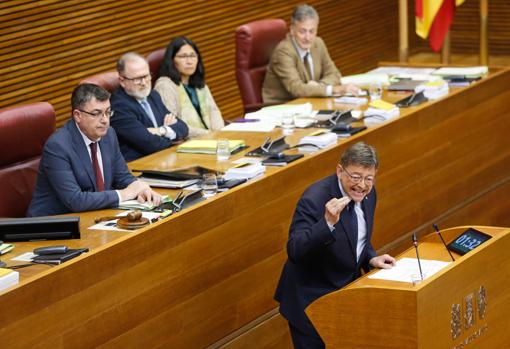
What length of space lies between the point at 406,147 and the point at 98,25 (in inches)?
96.4

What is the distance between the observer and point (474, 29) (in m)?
11.4

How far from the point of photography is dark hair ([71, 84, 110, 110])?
15.4ft

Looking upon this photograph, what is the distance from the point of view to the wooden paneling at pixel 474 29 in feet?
36.6

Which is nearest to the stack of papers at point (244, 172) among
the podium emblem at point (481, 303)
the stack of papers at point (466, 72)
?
the podium emblem at point (481, 303)

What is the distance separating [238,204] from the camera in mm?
4859

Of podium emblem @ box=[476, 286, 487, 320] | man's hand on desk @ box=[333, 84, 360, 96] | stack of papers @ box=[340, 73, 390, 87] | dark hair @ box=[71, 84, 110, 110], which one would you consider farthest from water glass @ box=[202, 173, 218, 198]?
stack of papers @ box=[340, 73, 390, 87]

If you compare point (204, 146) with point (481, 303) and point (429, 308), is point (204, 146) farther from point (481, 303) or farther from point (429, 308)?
point (429, 308)

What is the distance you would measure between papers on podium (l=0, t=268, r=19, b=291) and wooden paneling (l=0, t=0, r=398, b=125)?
9.91 ft

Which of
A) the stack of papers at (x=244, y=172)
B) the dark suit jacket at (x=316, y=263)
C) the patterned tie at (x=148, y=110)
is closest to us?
the dark suit jacket at (x=316, y=263)

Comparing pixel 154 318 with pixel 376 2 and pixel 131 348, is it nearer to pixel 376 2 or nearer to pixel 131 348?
pixel 131 348

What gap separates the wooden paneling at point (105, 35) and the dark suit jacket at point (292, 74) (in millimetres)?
1159

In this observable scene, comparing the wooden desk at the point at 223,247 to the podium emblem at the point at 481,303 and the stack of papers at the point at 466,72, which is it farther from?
the podium emblem at the point at 481,303

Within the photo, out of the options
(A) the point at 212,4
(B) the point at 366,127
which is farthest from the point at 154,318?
(A) the point at 212,4

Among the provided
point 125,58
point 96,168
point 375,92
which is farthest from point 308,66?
point 96,168
